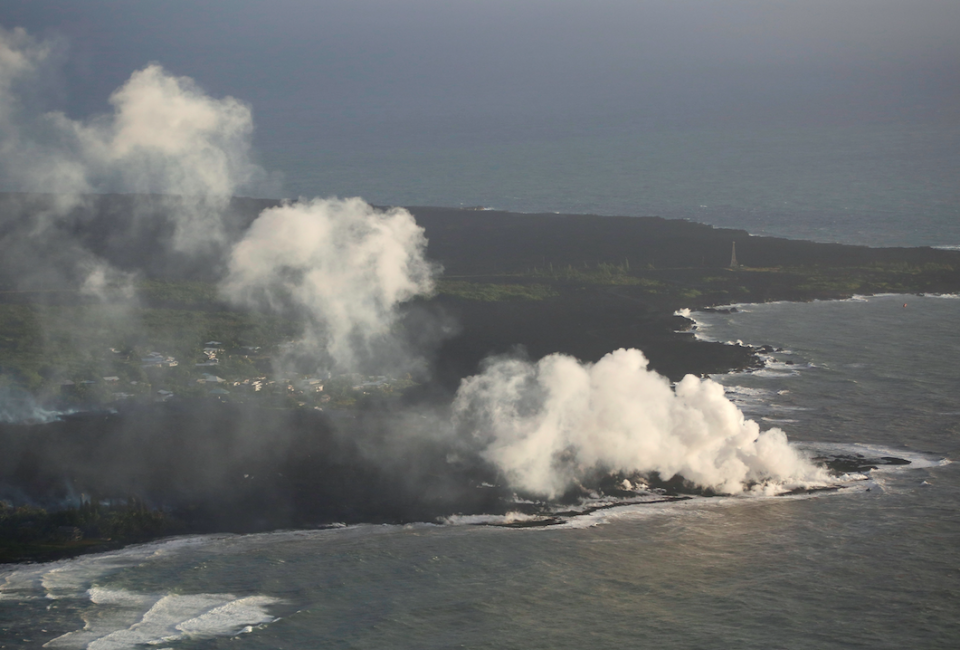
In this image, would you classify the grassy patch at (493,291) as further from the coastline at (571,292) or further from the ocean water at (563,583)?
the ocean water at (563,583)

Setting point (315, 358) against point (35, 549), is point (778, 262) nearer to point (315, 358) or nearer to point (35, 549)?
point (315, 358)

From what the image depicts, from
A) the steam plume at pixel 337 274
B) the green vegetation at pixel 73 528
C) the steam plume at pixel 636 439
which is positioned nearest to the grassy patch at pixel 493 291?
the steam plume at pixel 337 274

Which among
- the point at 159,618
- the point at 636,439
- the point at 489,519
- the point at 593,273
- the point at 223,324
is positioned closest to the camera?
the point at 159,618

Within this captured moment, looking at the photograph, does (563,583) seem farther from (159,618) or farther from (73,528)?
(73,528)

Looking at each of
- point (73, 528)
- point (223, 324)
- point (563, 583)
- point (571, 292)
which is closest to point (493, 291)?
point (571, 292)

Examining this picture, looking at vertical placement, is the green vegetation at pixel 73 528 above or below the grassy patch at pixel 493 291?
below
